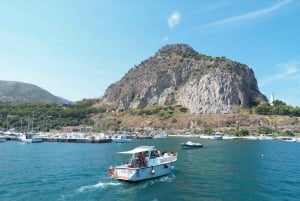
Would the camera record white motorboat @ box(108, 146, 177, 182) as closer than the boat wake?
No

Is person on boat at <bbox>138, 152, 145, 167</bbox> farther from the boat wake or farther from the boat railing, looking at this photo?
the boat wake

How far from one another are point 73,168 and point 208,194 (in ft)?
101

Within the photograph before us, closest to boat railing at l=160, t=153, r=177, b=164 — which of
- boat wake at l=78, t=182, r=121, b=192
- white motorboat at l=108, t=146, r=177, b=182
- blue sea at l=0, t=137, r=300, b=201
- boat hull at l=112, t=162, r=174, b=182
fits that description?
white motorboat at l=108, t=146, r=177, b=182

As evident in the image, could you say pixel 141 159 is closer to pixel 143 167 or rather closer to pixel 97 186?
pixel 143 167

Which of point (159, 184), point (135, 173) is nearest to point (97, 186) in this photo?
point (135, 173)

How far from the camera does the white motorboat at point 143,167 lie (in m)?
48.3

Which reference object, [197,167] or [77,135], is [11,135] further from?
[197,167]

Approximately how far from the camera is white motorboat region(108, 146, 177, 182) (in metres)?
48.3

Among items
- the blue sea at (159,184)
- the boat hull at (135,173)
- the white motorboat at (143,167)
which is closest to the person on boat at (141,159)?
the white motorboat at (143,167)

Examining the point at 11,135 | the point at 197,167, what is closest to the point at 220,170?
the point at 197,167

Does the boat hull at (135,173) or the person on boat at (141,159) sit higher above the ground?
the person on boat at (141,159)

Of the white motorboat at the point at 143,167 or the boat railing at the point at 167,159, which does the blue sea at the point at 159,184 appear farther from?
the boat railing at the point at 167,159

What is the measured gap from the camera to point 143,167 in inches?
1964

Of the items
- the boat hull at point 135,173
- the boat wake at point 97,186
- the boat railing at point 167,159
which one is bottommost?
the boat wake at point 97,186
